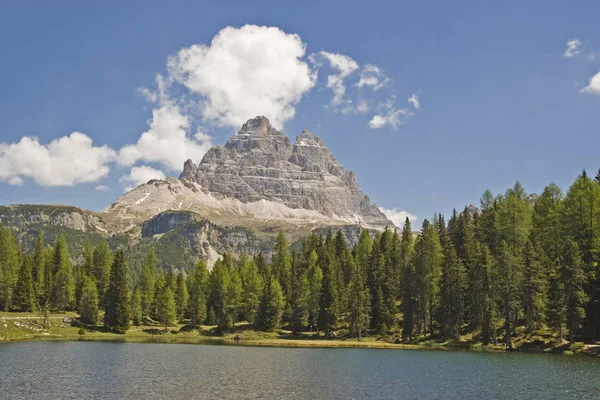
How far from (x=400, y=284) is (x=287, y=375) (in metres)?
74.4

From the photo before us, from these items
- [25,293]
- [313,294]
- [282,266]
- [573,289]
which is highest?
[282,266]

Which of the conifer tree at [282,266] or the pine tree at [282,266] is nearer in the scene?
the pine tree at [282,266]

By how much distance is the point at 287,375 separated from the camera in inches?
2341

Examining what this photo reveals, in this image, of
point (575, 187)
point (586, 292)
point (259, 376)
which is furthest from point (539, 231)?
point (259, 376)

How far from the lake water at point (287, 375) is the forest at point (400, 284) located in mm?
16324

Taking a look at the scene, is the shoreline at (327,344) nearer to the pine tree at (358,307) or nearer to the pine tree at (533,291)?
the pine tree at (358,307)

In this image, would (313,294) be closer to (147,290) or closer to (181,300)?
(181,300)

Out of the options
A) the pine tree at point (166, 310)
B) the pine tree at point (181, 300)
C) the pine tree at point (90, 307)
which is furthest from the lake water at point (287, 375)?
the pine tree at point (181, 300)

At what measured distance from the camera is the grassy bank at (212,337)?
299 ft

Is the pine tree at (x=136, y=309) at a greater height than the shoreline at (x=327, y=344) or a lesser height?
greater

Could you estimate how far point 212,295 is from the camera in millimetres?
154500

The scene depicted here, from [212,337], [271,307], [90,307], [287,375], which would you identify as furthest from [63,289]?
[287,375]

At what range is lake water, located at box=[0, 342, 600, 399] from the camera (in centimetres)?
4666

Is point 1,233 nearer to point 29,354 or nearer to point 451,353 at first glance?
point 29,354
